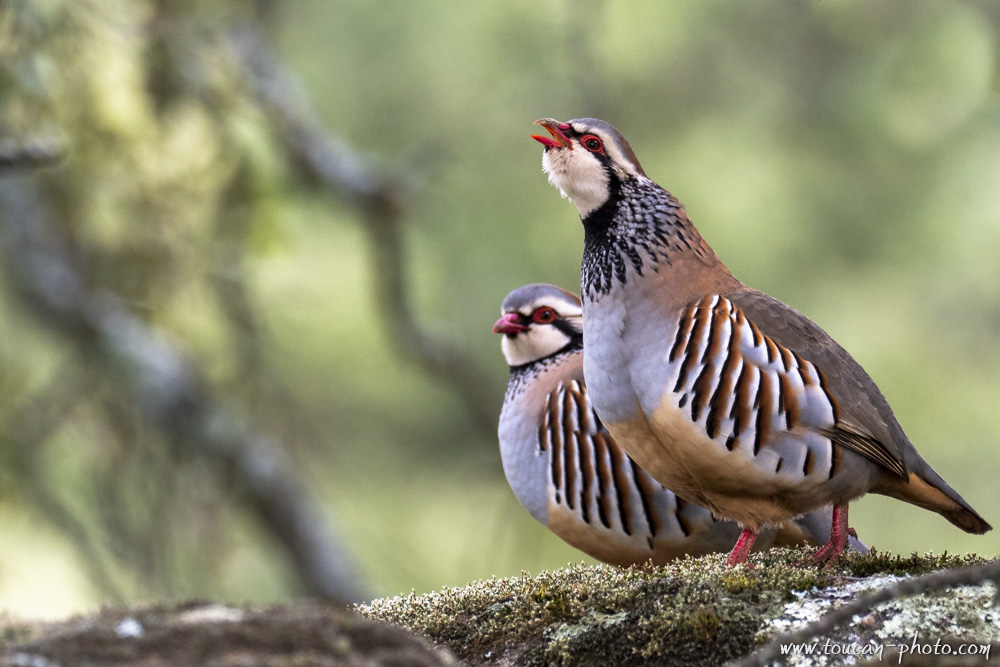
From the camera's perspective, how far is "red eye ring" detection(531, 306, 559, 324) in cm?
498

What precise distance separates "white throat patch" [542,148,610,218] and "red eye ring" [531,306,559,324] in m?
1.17

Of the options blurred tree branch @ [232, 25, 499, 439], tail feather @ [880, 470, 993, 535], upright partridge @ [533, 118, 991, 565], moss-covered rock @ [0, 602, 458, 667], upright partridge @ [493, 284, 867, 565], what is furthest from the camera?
blurred tree branch @ [232, 25, 499, 439]

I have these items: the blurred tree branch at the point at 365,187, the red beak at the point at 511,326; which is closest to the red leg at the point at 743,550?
the red beak at the point at 511,326

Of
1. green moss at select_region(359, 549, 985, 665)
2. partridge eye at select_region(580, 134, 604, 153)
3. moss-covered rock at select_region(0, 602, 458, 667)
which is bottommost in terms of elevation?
moss-covered rock at select_region(0, 602, 458, 667)

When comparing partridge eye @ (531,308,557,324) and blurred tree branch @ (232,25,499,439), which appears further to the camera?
blurred tree branch @ (232,25,499,439)

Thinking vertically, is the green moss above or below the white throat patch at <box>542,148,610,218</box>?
below

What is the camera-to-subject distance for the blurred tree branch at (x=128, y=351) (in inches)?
229

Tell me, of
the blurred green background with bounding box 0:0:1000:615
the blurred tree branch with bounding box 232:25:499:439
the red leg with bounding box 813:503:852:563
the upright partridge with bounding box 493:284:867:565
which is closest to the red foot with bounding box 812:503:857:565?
the red leg with bounding box 813:503:852:563

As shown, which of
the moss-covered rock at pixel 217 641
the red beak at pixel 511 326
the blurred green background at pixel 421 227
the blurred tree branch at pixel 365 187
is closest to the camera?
the moss-covered rock at pixel 217 641

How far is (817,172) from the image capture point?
9.30 meters

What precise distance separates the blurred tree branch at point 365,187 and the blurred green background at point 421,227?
0.06m

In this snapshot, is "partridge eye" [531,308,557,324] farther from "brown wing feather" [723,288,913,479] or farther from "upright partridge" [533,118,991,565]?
"brown wing feather" [723,288,913,479]

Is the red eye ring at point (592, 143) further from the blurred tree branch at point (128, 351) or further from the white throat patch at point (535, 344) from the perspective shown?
the blurred tree branch at point (128, 351)

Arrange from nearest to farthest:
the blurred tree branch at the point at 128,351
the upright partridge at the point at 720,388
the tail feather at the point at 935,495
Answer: the upright partridge at the point at 720,388
the tail feather at the point at 935,495
the blurred tree branch at the point at 128,351
